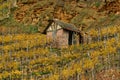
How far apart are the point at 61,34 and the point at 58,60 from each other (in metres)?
11.9

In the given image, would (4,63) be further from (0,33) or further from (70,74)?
(0,33)

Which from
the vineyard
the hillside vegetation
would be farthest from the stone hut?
the hillside vegetation

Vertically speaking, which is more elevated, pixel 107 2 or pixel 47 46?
pixel 107 2

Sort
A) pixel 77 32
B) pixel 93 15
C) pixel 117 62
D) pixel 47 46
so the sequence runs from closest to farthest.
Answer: pixel 117 62 < pixel 47 46 < pixel 77 32 < pixel 93 15

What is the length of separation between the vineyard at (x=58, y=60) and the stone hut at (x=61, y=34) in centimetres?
163

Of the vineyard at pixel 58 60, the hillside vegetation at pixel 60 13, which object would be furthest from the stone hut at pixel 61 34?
the hillside vegetation at pixel 60 13

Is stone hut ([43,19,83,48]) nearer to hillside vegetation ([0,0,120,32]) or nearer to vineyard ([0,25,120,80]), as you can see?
vineyard ([0,25,120,80])

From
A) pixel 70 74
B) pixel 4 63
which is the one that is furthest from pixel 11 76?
pixel 70 74

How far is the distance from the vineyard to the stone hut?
1.63 meters

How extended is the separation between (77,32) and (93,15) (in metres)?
11.7

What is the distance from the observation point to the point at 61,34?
157 feet

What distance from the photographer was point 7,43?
1804 inches

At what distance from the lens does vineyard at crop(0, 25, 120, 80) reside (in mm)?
29938

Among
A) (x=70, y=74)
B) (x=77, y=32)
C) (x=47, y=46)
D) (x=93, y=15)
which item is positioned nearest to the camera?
(x=70, y=74)
